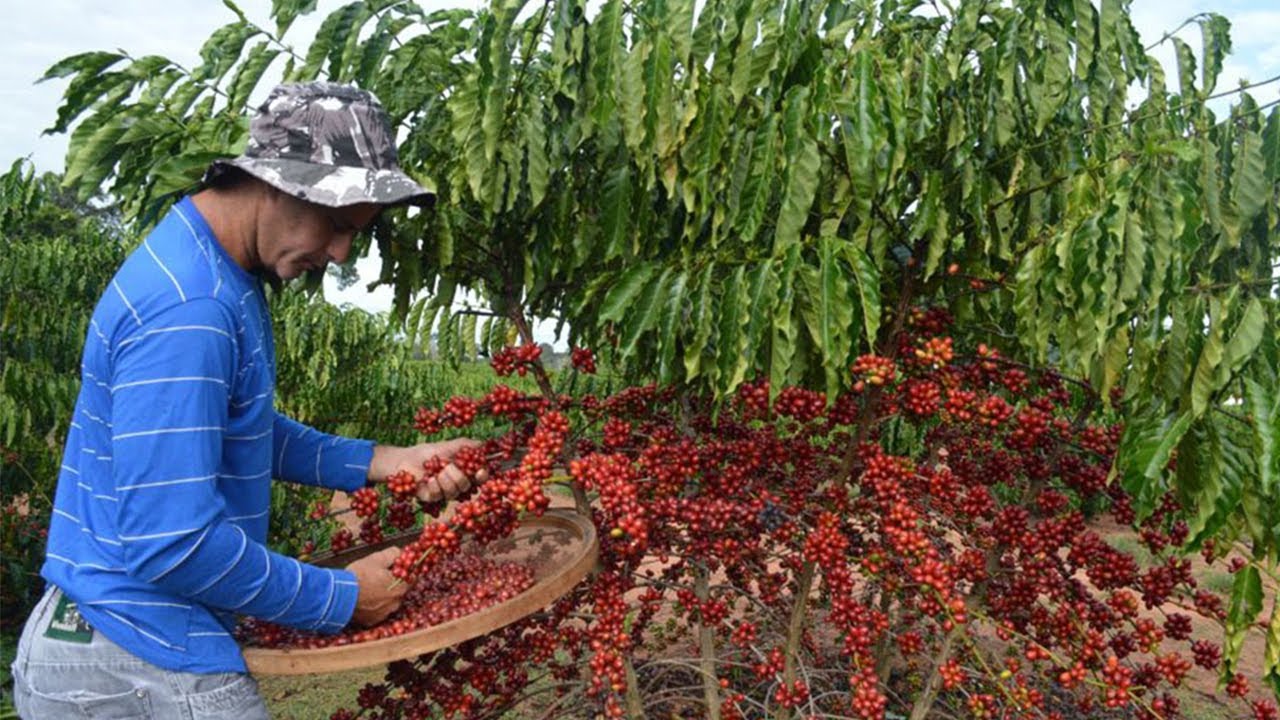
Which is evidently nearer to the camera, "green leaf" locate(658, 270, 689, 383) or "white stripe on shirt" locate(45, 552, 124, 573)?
"white stripe on shirt" locate(45, 552, 124, 573)

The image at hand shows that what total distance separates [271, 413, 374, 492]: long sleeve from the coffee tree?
0.40 metres

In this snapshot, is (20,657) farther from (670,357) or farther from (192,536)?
(670,357)

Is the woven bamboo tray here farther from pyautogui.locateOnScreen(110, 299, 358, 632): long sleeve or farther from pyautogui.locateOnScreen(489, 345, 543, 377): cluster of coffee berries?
pyautogui.locateOnScreen(489, 345, 543, 377): cluster of coffee berries

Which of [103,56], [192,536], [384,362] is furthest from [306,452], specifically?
[384,362]

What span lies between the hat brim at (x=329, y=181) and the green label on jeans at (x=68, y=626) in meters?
0.78

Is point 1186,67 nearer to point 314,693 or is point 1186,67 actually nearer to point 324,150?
point 324,150

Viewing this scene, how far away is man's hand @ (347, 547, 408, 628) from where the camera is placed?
1.69 meters

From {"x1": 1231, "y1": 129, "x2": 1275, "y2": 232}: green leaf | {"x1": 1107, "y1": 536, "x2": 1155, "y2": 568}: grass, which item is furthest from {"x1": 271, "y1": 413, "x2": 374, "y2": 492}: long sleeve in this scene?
{"x1": 1107, "y1": 536, "x2": 1155, "y2": 568}: grass

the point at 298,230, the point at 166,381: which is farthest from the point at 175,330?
the point at 298,230

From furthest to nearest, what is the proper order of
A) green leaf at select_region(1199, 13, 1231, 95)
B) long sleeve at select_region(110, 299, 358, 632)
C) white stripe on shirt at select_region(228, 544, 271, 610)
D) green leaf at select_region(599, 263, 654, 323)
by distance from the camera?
1. green leaf at select_region(1199, 13, 1231, 95)
2. green leaf at select_region(599, 263, 654, 323)
3. white stripe on shirt at select_region(228, 544, 271, 610)
4. long sleeve at select_region(110, 299, 358, 632)

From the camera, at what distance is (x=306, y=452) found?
2070mm

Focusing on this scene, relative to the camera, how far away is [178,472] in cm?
136

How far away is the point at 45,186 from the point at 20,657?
432 centimetres

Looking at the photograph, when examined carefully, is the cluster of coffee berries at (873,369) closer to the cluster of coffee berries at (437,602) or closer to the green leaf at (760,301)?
the green leaf at (760,301)
